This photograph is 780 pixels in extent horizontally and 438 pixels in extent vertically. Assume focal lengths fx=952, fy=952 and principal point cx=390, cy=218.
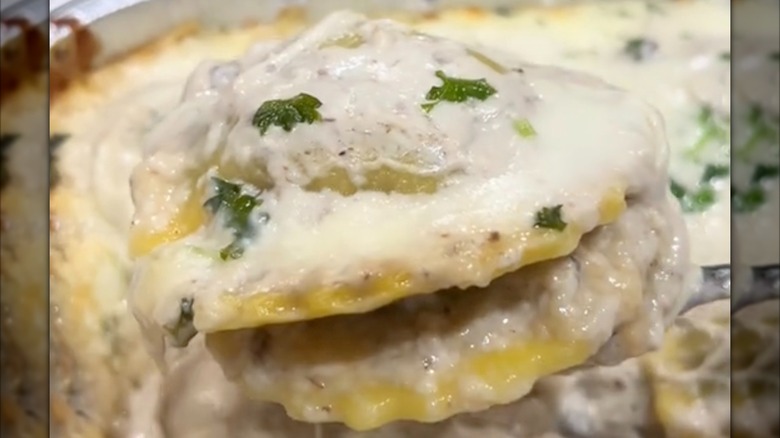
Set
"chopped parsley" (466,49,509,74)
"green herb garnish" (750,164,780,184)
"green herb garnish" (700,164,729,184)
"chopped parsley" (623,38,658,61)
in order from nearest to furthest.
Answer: "chopped parsley" (466,49,509,74) < "green herb garnish" (750,164,780,184) < "green herb garnish" (700,164,729,184) < "chopped parsley" (623,38,658,61)

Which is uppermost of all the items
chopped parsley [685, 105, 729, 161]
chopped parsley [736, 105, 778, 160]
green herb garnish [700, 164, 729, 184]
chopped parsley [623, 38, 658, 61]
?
chopped parsley [736, 105, 778, 160]

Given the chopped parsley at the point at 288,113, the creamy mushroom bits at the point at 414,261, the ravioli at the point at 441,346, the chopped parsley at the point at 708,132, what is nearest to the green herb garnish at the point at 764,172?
the creamy mushroom bits at the point at 414,261

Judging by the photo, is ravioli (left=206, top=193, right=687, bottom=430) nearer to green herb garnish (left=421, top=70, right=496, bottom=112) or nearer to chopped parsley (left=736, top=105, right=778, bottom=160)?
green herb garnish (left=421, top=70, right=496, bottom=112)

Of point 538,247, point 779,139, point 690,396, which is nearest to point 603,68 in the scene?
point 779,139

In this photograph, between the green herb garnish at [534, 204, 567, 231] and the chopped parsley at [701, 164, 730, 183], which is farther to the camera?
the chopped parsley at [701, 164, 730, 183]

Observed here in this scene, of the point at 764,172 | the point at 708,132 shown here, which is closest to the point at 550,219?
the point at 764,172

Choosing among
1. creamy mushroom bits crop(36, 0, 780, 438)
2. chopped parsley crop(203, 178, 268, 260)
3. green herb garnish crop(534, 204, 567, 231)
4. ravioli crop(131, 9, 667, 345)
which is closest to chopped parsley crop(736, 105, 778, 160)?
creamy mushroom bits crop(36, 0, 780, 438)

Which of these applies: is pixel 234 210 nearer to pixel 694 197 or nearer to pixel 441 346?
pixel 441 346

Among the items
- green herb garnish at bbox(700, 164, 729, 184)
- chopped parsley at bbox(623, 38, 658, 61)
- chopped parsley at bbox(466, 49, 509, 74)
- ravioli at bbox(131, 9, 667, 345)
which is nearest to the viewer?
ravioli at bbox(131, 9, 667, 345)

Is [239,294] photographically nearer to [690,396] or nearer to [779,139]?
[690,396]
